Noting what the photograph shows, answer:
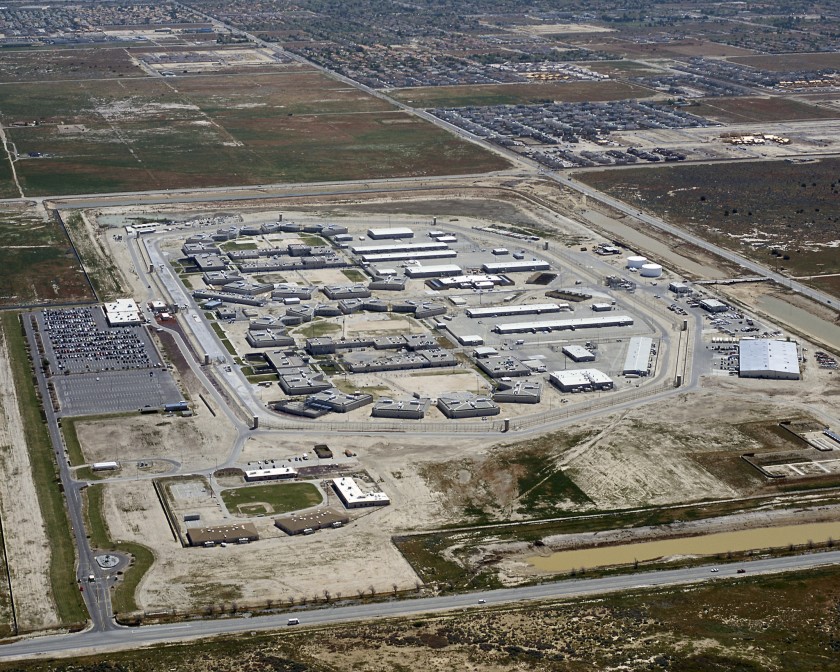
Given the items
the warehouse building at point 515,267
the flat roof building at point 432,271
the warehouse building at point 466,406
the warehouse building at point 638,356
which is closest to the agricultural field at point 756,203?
the warehouse building at point 515,267

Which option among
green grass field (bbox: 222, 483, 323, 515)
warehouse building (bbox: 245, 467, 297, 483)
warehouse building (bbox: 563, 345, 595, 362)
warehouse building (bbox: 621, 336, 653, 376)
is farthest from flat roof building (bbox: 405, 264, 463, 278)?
green grass field (bbox: 222, 483, 323, 515)

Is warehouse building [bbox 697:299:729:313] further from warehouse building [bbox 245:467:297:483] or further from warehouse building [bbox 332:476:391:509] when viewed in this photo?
warehouse building [bbox 245:467:297:483]

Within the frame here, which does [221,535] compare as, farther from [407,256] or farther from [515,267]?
[407,256]

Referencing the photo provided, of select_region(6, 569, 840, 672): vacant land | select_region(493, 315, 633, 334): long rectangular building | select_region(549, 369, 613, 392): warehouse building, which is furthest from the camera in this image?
select_region(493, 315, 633, 334): long rectangular building

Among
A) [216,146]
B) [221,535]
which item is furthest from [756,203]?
[221,535]

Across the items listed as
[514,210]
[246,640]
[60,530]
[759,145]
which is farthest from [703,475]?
[759,145]

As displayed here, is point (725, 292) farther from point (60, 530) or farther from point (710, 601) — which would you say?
point (60, 530)

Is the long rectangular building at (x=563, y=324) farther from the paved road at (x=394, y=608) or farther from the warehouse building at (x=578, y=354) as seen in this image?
the paved road at (x=394, y=608)
